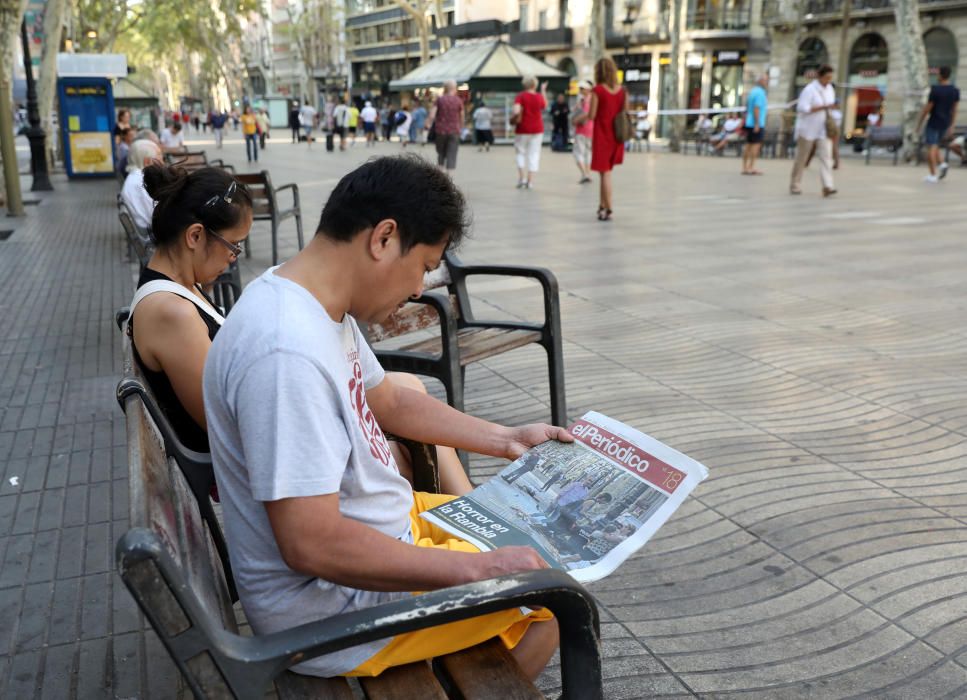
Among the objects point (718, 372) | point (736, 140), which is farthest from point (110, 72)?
point (718, 372)

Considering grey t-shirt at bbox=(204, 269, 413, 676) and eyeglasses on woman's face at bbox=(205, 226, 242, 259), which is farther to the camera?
eyeglasses on woman's face at bbox=(205, 226, 242, 259)

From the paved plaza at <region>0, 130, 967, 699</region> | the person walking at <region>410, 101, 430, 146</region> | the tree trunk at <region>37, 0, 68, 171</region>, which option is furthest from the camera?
the person walking at <region>410, 101, 430, 146</region>

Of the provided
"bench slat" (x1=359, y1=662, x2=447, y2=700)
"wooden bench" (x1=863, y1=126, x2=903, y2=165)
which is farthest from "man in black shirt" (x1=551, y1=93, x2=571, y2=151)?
"bench slat" (x1=359, y1=662, x2=447, y2=700)

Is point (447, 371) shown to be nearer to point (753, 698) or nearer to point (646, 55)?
point (753, 698)

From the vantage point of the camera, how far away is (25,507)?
3.53 metres

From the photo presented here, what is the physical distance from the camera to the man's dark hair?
5.27 ft

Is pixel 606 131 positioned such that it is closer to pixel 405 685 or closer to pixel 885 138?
pixel 405 685

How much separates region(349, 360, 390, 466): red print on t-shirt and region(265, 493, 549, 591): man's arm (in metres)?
0.21

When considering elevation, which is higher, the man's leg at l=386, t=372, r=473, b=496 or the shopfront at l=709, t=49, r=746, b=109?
the shopfront at l=709, t=49, r=746, b=109

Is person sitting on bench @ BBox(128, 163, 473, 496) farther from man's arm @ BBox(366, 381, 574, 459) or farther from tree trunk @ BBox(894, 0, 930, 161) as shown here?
tree trunk @ BBox(894, 0, 930, 161)

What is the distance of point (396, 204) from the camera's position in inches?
63.1

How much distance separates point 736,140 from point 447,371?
24977 millimetres

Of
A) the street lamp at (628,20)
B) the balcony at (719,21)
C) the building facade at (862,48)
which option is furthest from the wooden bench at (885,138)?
the balcony at (719,21)

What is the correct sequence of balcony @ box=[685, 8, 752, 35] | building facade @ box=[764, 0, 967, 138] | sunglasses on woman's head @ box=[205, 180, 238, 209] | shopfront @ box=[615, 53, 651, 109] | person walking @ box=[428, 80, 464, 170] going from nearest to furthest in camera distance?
sunglasses on woman's head @ box=[205, 180, 238, 209]
person walking @ box=[428, 80, 464, 170]
building facade @ box=[764, 0, 967, 138]
balcony @ box=[685, 8, 752, 35]
shopfront @ box=[615, 53, 651, 109]
